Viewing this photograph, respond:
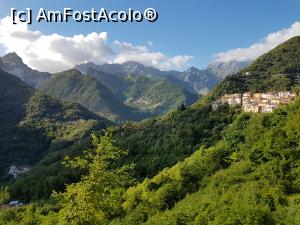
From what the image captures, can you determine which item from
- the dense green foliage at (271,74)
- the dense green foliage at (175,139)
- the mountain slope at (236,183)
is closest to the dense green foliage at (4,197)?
the dense green foliage at (175,139)

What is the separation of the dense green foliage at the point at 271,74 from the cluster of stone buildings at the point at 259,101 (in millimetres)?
32079

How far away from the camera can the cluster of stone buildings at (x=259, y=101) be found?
86938mm

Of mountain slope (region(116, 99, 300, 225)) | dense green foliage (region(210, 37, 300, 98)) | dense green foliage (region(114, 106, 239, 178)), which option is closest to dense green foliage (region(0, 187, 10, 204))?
dense green foliage (region(114, 106, 239, 178))

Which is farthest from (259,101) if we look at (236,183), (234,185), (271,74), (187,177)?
(271,74)

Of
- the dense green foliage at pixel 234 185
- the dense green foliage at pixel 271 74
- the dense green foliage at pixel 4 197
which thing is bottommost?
the dense green foliage at pixel 4 197

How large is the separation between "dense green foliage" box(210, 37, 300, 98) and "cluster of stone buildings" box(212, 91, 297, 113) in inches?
1263

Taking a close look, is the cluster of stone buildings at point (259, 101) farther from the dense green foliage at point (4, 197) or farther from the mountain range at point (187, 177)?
the dense green foliage at point (4, 197)

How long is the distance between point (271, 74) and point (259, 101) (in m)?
71.4

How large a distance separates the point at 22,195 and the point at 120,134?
3492cm

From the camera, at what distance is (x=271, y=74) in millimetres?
159750

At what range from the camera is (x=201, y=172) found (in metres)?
65.4

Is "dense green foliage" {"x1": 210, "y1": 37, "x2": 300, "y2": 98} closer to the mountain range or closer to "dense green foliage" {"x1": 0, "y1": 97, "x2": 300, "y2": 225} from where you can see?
the mountain range

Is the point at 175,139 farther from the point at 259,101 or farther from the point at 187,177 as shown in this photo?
the point at 187,177

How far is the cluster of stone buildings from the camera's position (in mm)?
86938
